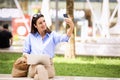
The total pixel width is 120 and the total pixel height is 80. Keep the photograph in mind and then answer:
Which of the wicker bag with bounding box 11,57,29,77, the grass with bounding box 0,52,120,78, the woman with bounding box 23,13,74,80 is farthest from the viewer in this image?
the grass with bounding box 0,52,120,78

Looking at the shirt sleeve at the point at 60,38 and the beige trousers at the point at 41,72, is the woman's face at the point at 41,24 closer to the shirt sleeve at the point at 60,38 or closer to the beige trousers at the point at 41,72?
the shirt sleeve at the point at 60,38

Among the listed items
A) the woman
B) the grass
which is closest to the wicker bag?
the woman

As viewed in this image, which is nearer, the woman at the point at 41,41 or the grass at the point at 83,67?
the woman at the point at 41,41

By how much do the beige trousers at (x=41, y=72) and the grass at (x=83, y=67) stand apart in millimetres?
4071

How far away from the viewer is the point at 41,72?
674 centimetres

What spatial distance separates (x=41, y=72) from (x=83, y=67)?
227 inches

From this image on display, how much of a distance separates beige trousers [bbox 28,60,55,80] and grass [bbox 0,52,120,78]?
13.4 feet

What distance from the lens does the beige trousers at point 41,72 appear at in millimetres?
6711

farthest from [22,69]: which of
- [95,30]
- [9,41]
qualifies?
[95,30]

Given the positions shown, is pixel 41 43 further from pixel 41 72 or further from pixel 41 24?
pixel 41 72

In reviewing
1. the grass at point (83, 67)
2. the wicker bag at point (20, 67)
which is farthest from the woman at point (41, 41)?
the grass at point (83, 67)

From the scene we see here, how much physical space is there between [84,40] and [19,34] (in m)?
4.26

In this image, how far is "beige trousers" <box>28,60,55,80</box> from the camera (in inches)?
264

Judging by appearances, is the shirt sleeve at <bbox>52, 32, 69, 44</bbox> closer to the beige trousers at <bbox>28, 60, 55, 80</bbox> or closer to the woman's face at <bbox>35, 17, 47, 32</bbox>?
the woman's face at <bbox>35, 17, 47, 32</bbox>
